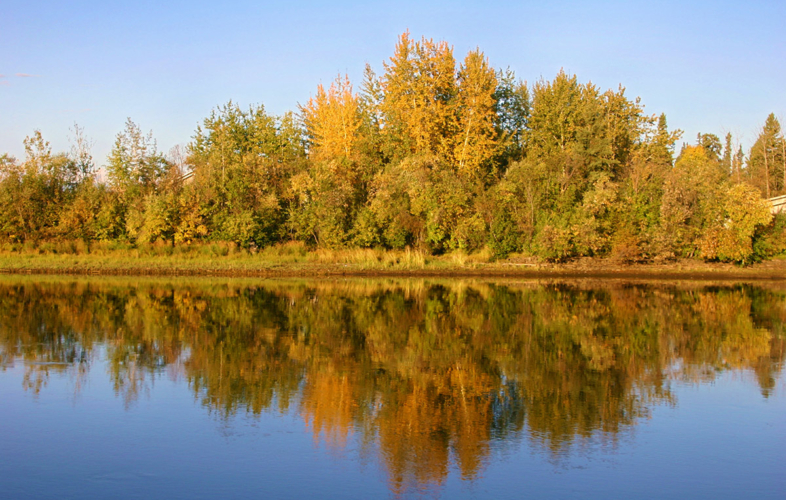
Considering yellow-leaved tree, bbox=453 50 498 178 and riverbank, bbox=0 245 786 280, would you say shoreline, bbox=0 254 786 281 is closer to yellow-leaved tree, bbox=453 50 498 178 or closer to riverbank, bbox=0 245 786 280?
riverbank, bbox=0 245 786 280

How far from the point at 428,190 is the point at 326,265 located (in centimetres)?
681

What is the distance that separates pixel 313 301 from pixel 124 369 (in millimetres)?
9793

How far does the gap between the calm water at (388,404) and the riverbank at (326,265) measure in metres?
12.9

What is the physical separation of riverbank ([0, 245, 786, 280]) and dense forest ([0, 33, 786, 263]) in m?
0.81

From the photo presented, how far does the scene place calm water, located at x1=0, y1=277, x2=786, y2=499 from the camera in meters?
6.74

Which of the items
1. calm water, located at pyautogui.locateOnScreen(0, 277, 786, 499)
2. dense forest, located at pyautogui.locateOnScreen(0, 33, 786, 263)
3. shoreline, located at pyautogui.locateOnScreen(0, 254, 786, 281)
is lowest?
calm water, located at pyautogui.locateOnScreen(0, 277, 786, 499)

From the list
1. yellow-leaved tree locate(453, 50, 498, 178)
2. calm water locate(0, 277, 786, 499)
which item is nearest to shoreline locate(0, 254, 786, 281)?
yellow-leaved tree locate(453, 50, 498, 178)

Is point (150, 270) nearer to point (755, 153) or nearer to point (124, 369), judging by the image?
point (124, 369)

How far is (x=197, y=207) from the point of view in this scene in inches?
1380

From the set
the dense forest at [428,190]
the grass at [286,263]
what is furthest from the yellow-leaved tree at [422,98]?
the grass at [286,263]

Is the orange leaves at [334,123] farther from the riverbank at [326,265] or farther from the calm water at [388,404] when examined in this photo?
the calm water at [388,404]

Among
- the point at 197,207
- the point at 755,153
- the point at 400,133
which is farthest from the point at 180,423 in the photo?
the point at 755,153

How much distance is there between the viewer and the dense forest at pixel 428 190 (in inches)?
1321

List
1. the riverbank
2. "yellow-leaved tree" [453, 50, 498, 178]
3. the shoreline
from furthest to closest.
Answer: "yellow-leaved tree" [453, 50, 498, 178] < the riverbank < the shoreline
